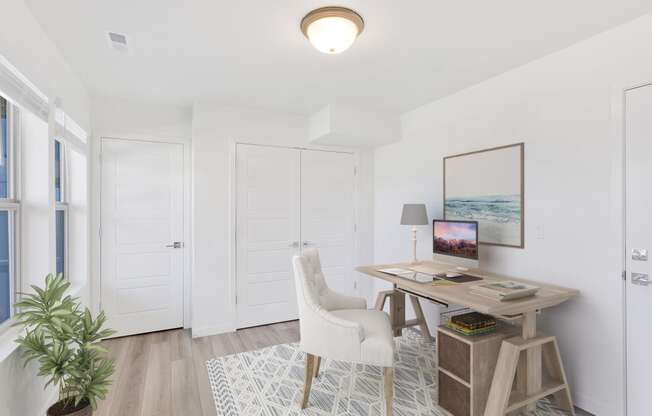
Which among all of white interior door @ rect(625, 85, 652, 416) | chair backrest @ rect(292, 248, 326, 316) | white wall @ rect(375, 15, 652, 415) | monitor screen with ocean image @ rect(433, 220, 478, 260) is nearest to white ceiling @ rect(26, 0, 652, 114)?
white wall @ rect(375, 15, 652, 415)

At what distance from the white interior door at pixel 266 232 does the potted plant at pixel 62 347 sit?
1906mm

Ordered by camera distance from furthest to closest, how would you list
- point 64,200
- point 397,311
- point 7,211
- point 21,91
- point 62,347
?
point 397,311
point 64,200
point 7,211
point 21,91
point 62,347

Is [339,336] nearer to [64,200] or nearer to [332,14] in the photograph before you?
[332,14]

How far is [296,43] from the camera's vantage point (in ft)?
7.21

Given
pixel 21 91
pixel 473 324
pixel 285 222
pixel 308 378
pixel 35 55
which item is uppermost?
pixel 35 55

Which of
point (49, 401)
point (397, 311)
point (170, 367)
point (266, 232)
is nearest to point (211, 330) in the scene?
point (170, 367)

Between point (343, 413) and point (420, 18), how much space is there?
2448 mm

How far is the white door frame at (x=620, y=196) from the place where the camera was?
1951mm

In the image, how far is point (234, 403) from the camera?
2217 mm

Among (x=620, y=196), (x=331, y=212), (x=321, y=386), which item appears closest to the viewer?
(x=620, y=196)

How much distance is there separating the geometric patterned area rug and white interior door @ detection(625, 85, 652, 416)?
1.58 ft

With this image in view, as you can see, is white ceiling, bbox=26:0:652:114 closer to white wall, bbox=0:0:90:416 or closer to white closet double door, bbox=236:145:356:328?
white wall, bbox=0:0:90:416

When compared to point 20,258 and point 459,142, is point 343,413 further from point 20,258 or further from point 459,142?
point 459,142

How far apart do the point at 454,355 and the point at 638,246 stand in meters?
1.23
